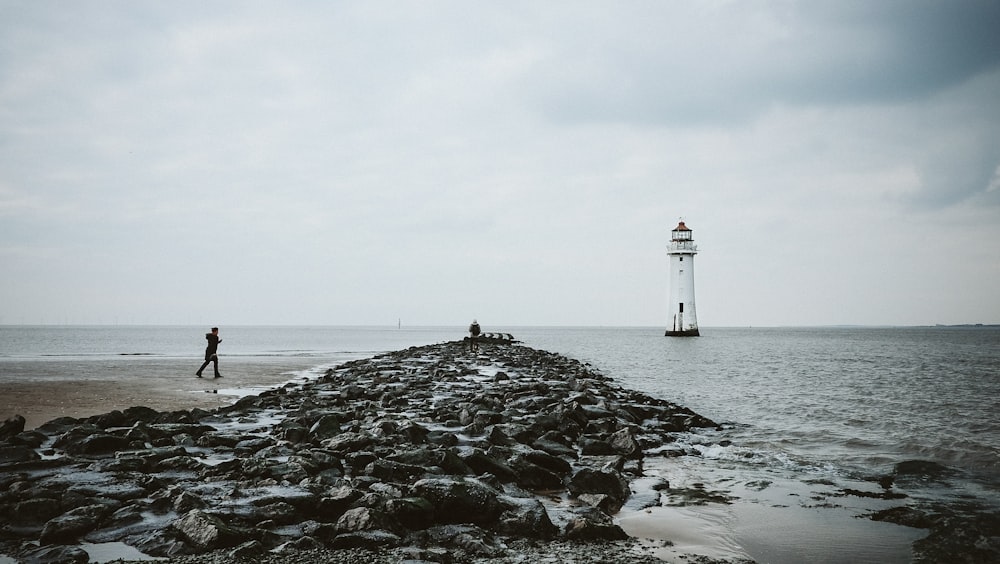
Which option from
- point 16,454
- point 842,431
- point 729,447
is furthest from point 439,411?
point 842,431

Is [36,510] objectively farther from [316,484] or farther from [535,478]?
[535,478]

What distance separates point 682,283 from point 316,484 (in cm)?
6938

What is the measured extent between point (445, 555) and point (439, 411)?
8.24 metres

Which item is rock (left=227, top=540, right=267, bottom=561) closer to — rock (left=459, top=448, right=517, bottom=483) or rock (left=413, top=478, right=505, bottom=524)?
rock (left=413, top=478, right=505, bottom=524)

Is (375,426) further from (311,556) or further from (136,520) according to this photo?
(311,556)

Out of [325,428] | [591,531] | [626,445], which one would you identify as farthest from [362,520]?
[626,445]

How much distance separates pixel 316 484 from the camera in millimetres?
6473

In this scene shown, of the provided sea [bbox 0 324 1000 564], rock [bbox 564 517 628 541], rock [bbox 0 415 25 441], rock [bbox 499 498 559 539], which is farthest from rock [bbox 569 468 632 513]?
rock [bbox 0 415 25 441]

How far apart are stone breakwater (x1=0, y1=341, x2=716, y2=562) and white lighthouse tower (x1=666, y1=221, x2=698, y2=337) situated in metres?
60.3

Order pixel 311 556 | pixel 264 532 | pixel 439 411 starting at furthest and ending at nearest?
pixel 439 411 < pixel 264 532 < pixel 311 556

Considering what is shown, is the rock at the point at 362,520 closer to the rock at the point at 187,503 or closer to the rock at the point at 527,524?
the rock at the point at 527,524

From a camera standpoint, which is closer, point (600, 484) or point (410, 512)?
point (410, 512)

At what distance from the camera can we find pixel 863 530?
6.20 meters

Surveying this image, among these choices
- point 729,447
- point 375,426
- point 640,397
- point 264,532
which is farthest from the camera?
point 640,397
